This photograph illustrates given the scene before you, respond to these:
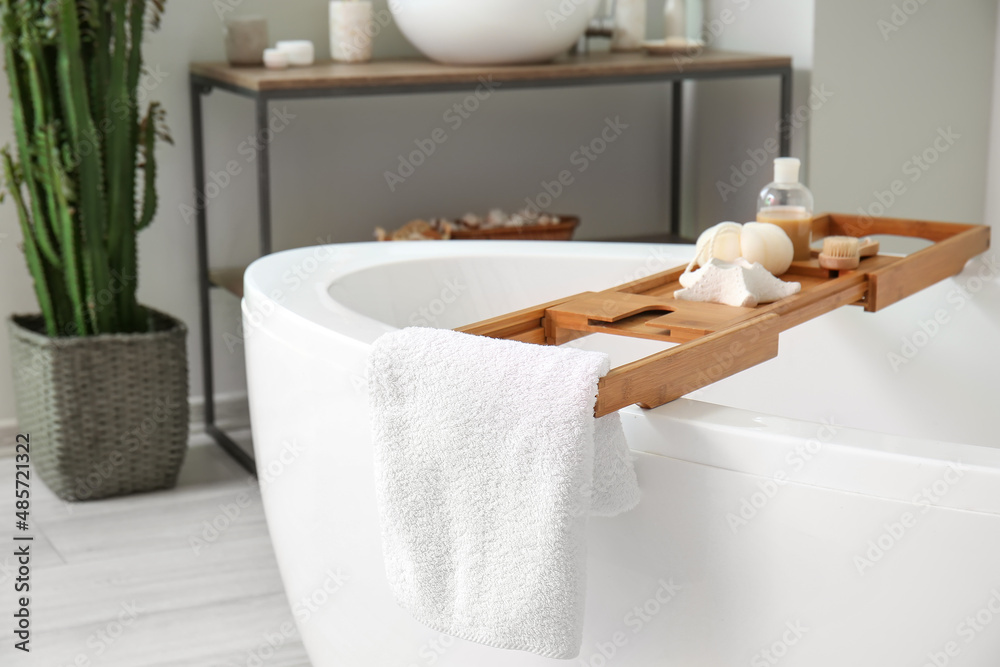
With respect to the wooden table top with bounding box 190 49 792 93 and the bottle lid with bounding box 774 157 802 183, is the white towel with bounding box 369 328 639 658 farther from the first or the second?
the wooden table top with bounding box 190 49 792 93

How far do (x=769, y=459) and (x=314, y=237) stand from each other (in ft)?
6.23

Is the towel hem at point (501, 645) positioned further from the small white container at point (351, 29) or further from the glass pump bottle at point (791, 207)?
the small white container at point (351, 29)

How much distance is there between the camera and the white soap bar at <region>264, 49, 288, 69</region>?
2381 millimetres

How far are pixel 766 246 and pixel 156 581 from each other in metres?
1.19

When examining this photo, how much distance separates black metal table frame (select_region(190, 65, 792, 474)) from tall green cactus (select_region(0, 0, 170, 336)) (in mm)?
198

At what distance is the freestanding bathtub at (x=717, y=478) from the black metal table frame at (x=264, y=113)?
52 centimetres

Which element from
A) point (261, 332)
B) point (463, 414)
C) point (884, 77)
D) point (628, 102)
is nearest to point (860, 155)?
point (884, 77)

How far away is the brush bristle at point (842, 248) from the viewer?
1581 mm

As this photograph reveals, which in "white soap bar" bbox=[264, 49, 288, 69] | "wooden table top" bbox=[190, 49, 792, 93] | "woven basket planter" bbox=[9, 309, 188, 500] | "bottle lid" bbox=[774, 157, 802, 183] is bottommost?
"woven basket planter" bbox=[9, 309, 188, 500]

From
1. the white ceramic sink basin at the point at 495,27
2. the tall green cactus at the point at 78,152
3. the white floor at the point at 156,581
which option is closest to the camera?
the white floor at the point at 156,581

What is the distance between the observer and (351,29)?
2.53 m

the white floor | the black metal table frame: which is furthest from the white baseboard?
the white floor

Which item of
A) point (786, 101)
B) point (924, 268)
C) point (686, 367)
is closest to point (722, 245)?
point (924, 268)

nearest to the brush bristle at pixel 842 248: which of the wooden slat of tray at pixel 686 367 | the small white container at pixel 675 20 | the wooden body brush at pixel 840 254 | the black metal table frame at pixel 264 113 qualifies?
the wooden body brush at pixel 840 254
